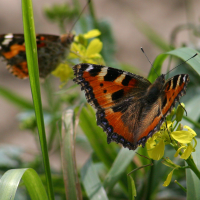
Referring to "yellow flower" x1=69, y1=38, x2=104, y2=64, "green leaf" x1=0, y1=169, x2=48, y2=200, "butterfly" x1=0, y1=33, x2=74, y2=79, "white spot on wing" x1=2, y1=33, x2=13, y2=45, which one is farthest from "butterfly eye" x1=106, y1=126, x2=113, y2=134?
"white spot on wing" x1=2, y1=33, x2=13, y2=45

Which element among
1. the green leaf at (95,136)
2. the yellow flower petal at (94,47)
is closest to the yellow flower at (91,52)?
the yellow flower petal at (94,47)

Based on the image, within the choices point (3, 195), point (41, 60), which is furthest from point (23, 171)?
point (41, 60)

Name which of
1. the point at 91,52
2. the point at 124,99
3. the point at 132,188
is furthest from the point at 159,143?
the point at 91,52

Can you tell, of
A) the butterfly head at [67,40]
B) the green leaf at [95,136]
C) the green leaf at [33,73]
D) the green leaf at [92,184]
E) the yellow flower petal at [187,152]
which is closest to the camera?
the yellow flower petal at [187,152]

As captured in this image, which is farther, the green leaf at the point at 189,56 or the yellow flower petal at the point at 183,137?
the green leaf at the point at 189,56

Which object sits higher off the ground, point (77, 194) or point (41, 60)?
point (41, 60)

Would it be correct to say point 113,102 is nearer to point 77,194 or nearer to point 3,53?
point 77,194

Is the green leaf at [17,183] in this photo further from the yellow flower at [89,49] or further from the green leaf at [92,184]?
the yellow flower at [89,49]
